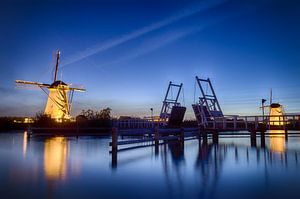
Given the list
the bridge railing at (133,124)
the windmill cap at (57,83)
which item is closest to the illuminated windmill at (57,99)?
the windmill cap at (57,83)

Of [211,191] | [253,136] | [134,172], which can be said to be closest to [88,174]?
[134,172]

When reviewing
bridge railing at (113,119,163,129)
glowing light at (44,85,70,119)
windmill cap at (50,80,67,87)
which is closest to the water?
bridge railing at (113,119,163,129)

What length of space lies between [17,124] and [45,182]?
4393 cm

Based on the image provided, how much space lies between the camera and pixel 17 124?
43875 mm

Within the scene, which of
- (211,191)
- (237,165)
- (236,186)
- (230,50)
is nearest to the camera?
(211,191)

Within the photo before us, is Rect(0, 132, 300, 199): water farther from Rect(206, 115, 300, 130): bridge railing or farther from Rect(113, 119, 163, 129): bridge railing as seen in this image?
Rect(113, 119, 163, 129): bridge railing

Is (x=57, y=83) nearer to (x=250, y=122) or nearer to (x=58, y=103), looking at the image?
(x=58, y=103)

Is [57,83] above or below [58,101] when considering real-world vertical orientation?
above

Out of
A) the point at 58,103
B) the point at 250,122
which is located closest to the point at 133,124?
the point at 250,122

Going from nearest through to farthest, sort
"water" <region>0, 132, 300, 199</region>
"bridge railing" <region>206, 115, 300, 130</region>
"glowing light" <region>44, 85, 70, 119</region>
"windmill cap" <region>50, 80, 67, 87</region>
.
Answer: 1. "water" <region>0, 132, 300, 199</region>
2. "bridge railing" <region>206, 115, 300, 130</region>
3. "glowing light" <region>44, 85, 70, 119</region>
4. "windmill cap" <region>50, 80, 67, 87</region>

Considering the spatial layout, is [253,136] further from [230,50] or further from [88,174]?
[88,174]

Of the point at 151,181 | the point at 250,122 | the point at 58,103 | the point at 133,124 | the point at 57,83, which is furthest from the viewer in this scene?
the point at 57,83

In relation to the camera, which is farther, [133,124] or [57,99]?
[57,99]

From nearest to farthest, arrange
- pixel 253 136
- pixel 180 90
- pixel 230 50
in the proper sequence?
1. pixel 253 136
2. pixel 230 50
3. pixel 180 90
